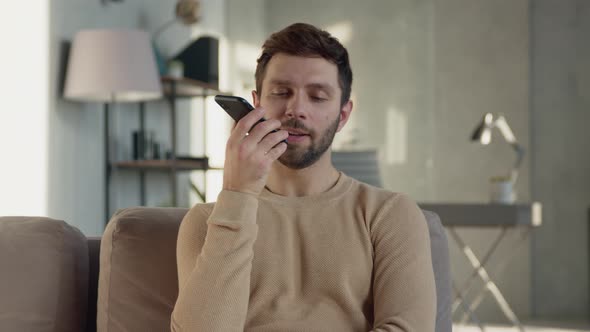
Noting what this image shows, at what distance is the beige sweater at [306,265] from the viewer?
1.57m

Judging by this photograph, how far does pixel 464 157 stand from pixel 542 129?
559mm

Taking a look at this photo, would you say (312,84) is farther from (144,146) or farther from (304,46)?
(144,146)

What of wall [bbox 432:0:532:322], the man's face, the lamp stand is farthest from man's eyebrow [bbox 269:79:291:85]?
wall [bbox 432:0:532:322]

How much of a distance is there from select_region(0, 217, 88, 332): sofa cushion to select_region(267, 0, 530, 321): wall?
14.9 feet

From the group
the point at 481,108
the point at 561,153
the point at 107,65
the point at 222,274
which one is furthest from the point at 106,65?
the point at 561,153

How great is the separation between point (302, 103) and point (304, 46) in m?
0.12

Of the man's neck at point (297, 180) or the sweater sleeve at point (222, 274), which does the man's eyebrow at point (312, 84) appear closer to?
the man's neck at point (297, 180)

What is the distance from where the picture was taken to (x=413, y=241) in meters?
1.67

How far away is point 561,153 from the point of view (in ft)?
19.8

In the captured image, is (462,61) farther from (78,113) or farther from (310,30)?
(310,30)

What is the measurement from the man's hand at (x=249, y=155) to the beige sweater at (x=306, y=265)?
0.03m

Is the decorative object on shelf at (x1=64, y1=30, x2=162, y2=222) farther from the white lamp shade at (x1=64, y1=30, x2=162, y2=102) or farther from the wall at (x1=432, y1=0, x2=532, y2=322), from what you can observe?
the wall at (x1=432, y1=0, x2=532, y2=322)

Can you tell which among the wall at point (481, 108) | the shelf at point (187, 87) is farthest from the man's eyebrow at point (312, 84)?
the wall at point (481, 108)

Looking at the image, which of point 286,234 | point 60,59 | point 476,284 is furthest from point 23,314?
point 476,284
